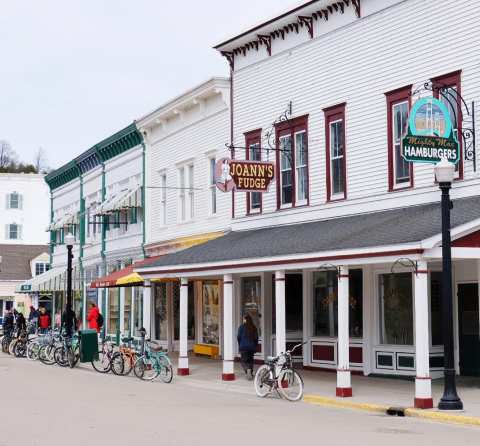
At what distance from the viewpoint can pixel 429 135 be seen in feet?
56.9

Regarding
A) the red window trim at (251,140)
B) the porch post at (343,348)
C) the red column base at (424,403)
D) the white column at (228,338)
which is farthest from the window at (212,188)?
the red column base at (424,403)

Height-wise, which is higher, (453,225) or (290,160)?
(290,160)

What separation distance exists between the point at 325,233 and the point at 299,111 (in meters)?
4.89

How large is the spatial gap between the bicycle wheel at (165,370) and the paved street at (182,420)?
1423 millimetres

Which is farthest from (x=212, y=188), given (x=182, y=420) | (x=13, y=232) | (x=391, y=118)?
(x=13, y=232)

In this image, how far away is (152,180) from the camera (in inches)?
1375

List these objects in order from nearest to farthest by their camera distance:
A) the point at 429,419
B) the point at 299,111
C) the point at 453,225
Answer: the point at 429,419 → the point at 453,225 → the point at 299,111

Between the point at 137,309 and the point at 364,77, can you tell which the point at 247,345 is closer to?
the point at 364,77

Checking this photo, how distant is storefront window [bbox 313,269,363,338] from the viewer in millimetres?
22938

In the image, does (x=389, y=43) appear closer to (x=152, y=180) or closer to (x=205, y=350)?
(x=205, y=350)

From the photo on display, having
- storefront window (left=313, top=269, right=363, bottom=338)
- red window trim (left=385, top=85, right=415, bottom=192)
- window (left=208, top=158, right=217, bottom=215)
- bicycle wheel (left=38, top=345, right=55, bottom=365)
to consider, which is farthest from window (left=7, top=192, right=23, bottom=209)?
red window trim (left=385, top=85, right=415, bottom=192)

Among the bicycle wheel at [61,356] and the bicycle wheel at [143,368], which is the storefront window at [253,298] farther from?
the bicycle wheel at [61,356]

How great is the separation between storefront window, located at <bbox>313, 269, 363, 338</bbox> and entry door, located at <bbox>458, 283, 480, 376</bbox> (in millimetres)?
2931

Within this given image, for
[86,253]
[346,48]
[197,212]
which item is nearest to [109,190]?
[86,253]
